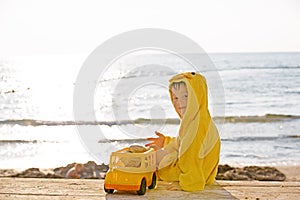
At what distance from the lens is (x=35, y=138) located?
8680mm

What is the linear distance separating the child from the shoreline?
2198 millimetres

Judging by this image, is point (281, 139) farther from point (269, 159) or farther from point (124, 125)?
point (124, 125)

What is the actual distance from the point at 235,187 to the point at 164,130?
642cm

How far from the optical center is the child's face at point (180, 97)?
2775mm

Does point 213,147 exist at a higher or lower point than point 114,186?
higher

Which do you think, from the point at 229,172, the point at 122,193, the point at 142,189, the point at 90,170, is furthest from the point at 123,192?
the point at 229,172

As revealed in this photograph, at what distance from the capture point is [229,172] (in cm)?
541

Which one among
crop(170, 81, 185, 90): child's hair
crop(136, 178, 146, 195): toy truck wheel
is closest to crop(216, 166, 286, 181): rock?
crop(170, 81, 185, 90): child's hair

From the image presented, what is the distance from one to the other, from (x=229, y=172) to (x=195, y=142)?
2.88 m

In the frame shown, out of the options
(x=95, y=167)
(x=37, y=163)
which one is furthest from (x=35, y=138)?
(x=95, y=167)

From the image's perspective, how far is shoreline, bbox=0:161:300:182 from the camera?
16.8ft

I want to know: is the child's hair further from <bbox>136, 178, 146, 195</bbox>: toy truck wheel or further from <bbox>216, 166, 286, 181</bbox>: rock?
<bbox>216, 166, 286, 181</bbox>: rock

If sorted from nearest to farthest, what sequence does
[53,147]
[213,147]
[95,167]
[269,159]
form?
[213,147] < [95,167] < [269,159] < [53,147]

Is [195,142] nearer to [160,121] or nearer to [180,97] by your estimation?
[180,97]
